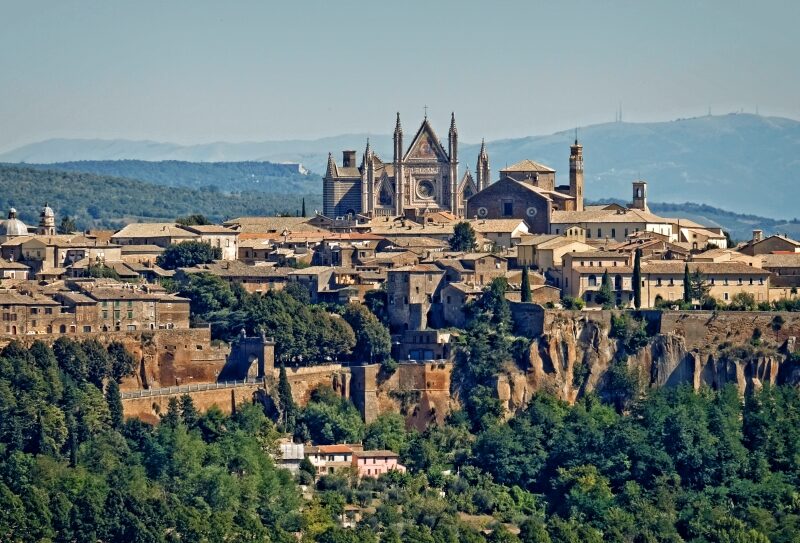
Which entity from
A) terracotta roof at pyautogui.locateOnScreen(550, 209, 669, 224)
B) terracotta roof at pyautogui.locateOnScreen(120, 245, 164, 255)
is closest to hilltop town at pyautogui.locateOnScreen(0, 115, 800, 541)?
terracotta roof at pyautogui.locateOnScreen(120, 245, 164, 255)

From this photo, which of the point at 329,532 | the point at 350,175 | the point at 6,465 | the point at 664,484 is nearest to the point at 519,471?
the point at 664,484

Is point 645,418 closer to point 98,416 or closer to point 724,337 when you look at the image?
point 724,337

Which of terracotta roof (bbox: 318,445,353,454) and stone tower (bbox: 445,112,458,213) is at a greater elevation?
stone tower (bbox: 445,112,458,213)

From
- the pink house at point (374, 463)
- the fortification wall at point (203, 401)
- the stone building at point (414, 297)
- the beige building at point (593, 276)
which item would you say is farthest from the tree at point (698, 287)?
the fortification wall at point (203, 401)

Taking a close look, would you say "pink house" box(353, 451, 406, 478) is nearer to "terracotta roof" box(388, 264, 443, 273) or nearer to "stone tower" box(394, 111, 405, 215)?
"terracotta roof" box(388, 264, 443, 273)

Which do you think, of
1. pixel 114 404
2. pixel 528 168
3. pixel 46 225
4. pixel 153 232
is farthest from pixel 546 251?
pixel 46 225
